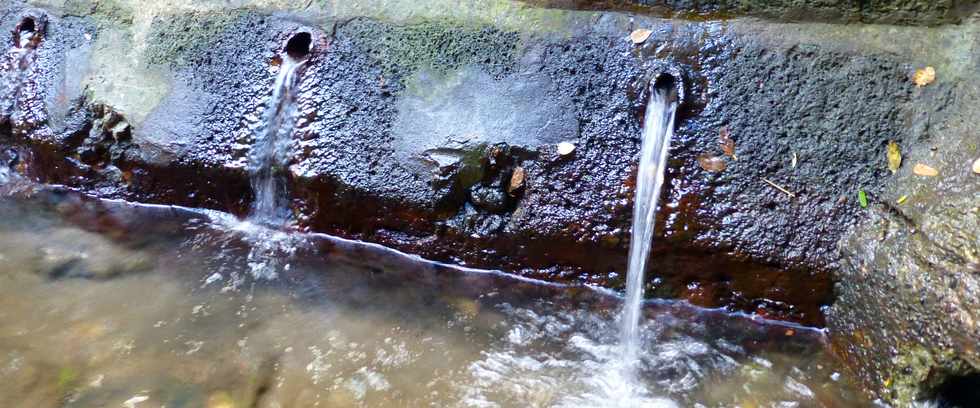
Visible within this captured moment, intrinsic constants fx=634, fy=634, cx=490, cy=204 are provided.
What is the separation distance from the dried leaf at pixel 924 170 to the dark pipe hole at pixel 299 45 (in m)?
3.18

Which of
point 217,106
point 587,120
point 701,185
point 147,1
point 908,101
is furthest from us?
point 147,1

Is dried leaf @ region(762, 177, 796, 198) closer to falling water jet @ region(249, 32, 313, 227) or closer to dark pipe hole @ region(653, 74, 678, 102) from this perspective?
dark pipe hole @ region(653, 74, 678, 102)

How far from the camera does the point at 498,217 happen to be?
10.7 ft

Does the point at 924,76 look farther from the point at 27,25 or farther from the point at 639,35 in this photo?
the point at 27,25

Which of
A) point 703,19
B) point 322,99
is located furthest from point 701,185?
point 322,99

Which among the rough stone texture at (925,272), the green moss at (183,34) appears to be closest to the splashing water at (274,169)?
the green moss at (183,34)

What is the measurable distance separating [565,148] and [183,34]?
8.62 ft

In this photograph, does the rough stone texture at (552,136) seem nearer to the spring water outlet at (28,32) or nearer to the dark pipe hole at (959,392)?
the dark pipe hole at (959,392)

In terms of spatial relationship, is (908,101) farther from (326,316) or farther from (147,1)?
(147,1)

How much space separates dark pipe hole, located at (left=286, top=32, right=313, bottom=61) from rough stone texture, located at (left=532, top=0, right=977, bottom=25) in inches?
64.2

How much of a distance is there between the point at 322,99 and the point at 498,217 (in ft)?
4.13

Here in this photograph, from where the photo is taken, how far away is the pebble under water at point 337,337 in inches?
98.0

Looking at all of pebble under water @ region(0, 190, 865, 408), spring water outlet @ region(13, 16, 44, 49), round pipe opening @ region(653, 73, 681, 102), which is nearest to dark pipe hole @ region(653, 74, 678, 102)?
round pipe opening @ region(653, 73, 681, 102)

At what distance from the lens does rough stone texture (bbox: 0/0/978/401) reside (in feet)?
9.07
